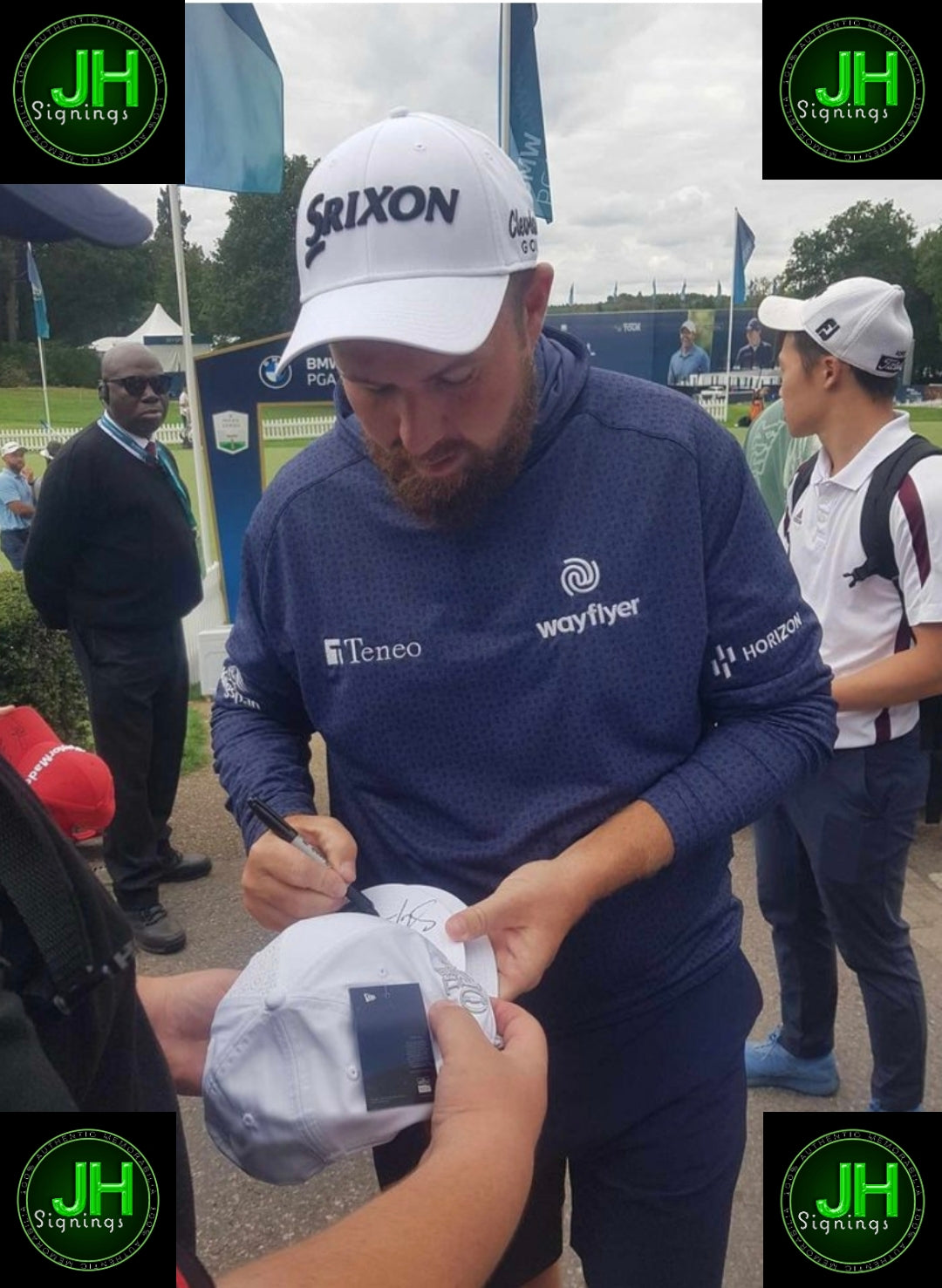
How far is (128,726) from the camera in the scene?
3.93 m

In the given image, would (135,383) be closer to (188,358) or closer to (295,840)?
(295,840)

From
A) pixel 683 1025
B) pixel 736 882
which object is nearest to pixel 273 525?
pixel 683 1025

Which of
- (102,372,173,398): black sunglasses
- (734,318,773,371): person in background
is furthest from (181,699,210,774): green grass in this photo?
(734,318,773,371): person in background

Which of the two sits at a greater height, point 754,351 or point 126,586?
point 754,351

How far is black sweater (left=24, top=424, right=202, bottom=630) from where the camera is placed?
370 cm

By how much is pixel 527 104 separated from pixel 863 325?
601 centimetres

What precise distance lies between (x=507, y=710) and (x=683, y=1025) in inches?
23.5

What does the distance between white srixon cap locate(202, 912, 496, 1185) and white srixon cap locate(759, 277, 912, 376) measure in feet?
6.82

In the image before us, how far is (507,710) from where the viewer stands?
4.65ft

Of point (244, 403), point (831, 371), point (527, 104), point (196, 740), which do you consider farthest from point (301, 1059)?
point (527, 104)

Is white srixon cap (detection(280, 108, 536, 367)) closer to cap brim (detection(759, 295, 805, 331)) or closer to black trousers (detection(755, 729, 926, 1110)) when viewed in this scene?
cap brim (detection(759, 295, 805, 331))

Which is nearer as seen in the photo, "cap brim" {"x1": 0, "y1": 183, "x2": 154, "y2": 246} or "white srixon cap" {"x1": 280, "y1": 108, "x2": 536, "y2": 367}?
"cap brim" {"x1": 0, "y1": 183, "x2": 154, "y2": 246}

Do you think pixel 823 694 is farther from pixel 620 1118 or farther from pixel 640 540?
pixel 620 1118

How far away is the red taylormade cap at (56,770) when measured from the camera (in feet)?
8.67
